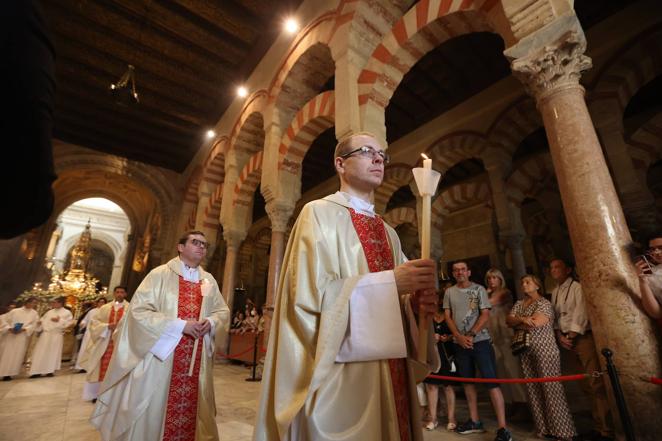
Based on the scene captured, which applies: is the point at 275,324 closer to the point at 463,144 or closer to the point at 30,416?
the point at 30,416

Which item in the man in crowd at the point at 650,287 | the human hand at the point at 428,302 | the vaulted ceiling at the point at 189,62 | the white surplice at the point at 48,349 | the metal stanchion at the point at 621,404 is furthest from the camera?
the vaulted ceiling at the point at 189,62

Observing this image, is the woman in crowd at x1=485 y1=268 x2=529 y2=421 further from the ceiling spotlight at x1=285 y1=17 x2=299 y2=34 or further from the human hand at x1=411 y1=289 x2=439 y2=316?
the ceiling spotlight at x1=285 y1=17 x2=299 y2=34

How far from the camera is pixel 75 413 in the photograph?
3621 mm

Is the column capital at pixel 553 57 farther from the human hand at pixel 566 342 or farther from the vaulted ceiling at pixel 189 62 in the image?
the vaulted ceiling at pixel 189 62

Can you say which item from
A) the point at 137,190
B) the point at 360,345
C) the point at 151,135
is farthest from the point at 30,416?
the point at 137,190

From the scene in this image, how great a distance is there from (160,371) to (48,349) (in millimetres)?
6362

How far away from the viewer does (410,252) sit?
38.3ft

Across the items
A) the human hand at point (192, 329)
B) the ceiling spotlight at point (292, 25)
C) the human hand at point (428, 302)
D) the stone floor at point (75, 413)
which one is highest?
the ceiling spotlight at point (292, 25)

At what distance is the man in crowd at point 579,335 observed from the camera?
273 centimetres

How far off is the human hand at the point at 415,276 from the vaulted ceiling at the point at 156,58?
7.09m

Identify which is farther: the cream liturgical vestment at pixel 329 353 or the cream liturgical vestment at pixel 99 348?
the cream liturgical vestment at pixel 99 348

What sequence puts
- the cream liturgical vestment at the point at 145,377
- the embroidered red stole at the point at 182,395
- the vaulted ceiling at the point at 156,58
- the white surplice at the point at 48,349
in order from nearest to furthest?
the cream liturgical vestment at the point at 145,377 → the embroidered red stole at the point at 182,395 → the white surplice at the point at 48,349 → the vaulted ceiling at the point at 156,58

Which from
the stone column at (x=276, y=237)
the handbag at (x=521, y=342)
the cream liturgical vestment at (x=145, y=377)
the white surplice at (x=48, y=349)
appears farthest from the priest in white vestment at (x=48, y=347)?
the handbag at (x=521, y=342)

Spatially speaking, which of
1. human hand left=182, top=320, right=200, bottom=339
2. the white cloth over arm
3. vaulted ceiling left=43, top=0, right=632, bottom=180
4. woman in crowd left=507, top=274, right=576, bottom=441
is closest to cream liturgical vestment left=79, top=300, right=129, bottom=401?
human hand left=182, top=320, right=200, bottom=339
